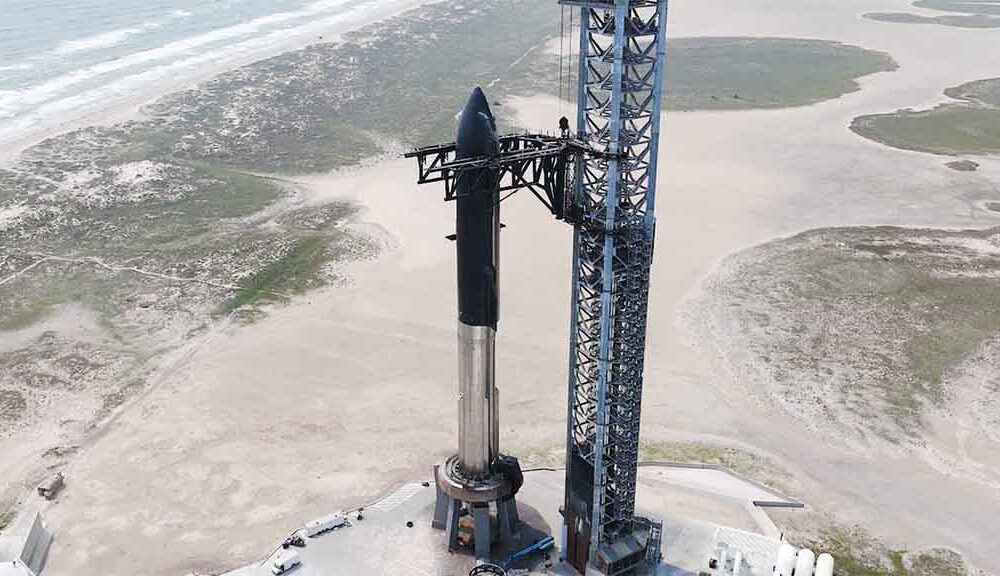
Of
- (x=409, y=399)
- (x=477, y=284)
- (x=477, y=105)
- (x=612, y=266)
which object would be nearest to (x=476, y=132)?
(x=477, y=105)

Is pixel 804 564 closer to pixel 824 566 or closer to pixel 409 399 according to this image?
pixel 824 566

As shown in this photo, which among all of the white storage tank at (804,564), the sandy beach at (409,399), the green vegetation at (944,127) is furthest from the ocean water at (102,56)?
the white storage tank at (804,564)

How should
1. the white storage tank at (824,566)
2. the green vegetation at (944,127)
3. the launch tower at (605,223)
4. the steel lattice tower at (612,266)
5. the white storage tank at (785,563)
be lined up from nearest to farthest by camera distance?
the steel lattice tower at (612,266)
the launch tower at (605,223)
the white storage tank at (824,566)
the white storage tank at (785,563)
the green vegetation at (944,127)

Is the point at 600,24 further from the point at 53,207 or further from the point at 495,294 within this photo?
the point at 53,207

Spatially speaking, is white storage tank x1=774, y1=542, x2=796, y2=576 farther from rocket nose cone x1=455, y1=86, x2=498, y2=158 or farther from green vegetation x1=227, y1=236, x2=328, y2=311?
green vegetation x1=227, y1=236, x2=328, y2=311

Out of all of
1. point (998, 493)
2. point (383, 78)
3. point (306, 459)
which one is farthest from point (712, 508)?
point (383, 78)

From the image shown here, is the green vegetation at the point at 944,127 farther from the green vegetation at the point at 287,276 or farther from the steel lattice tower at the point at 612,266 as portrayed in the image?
the steel lattice tower at the point at 612,266
